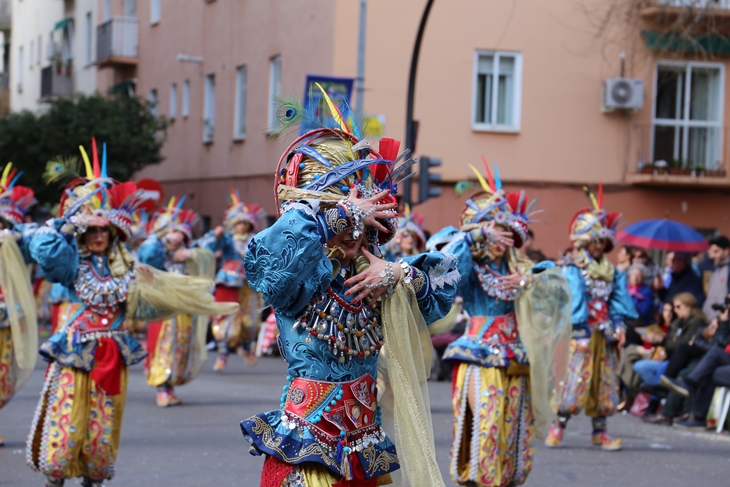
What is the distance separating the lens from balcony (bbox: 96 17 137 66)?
30734mm

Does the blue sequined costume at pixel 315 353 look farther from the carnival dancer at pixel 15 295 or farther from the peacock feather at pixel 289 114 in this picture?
the carnival dancer at pixel 15 295

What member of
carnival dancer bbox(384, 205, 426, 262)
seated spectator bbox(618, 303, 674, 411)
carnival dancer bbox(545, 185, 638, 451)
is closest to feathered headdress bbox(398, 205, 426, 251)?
carnival dancer bbox(384, 205, 426, 262)

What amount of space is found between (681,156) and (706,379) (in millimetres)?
10696

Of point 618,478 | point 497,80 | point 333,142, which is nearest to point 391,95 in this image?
point 497,80

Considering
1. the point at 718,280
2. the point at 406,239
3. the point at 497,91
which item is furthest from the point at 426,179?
the point at 497,91

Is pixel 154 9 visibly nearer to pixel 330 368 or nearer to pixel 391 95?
pixel 391 95

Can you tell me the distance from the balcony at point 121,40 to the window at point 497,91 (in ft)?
46.1

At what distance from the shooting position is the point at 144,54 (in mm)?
30500

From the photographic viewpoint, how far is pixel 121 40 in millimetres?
30812

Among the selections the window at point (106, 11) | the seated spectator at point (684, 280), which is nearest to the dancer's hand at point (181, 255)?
the seated spectator at point (684, 280)

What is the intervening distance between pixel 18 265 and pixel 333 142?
14.0ft

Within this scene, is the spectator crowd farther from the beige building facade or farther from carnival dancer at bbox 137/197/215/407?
the beige building facade

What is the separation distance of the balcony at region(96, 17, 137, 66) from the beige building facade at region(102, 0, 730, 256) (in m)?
10.7

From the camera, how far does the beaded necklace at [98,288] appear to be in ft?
22.1
